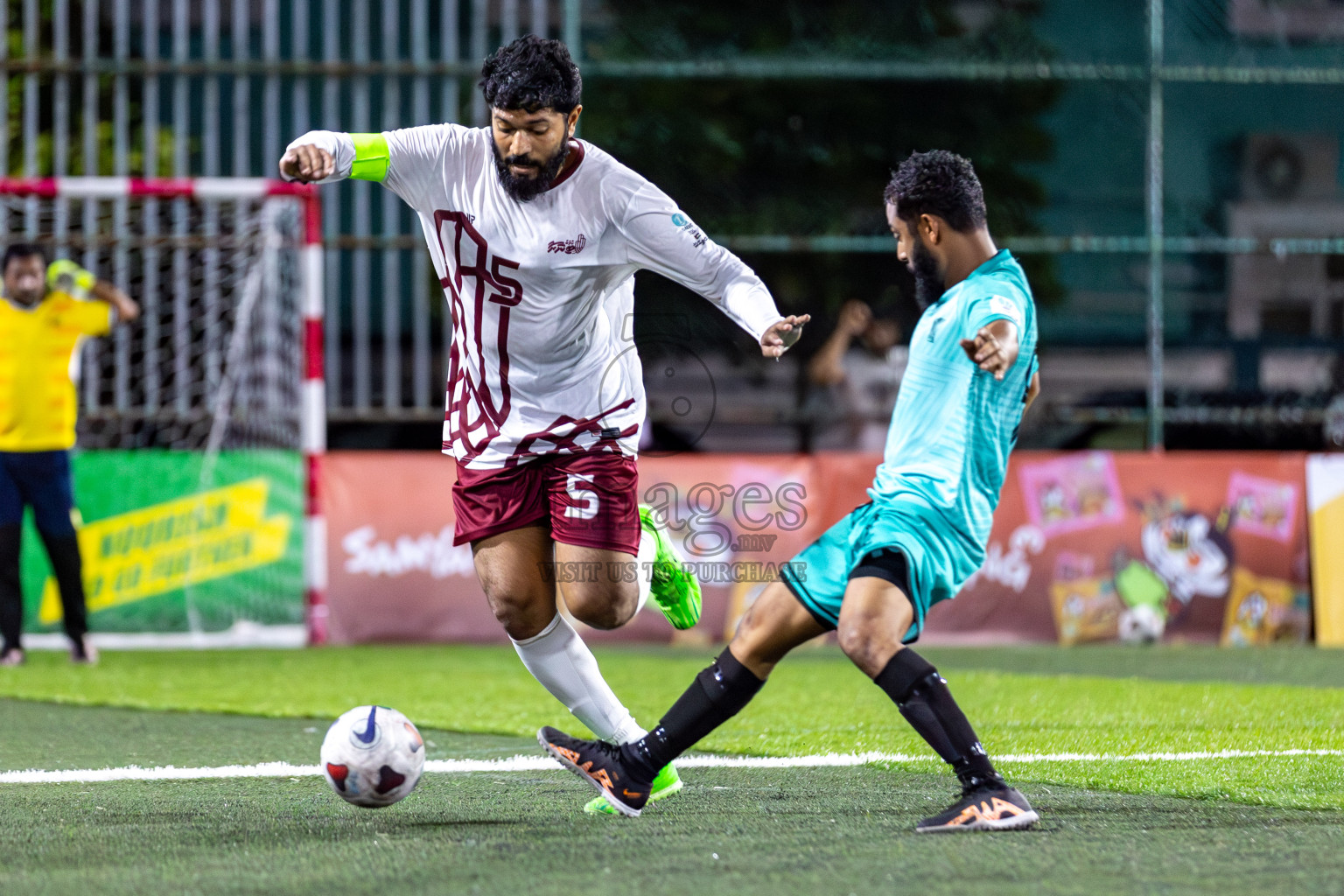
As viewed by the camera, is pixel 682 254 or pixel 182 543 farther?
pixel 182 543

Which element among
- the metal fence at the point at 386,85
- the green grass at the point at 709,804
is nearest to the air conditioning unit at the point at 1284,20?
the metal fence at the point at 386,85

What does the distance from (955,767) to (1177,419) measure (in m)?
8.34

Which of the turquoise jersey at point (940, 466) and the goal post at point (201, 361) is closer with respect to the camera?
the turquoise jersey at point (940, 466)

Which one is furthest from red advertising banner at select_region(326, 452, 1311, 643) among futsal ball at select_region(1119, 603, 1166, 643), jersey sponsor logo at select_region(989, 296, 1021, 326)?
jersey sponsor logo at select_region(989, 296, 1021, 326)

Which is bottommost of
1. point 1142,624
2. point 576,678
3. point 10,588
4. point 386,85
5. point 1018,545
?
point 1142,624

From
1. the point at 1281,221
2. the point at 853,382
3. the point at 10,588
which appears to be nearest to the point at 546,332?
the point at 10,588

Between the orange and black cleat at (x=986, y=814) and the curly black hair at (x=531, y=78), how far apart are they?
2136 millimetres

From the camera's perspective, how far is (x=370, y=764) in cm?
434

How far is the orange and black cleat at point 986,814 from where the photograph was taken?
4.09 m

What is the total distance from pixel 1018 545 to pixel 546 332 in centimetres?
Result: 649

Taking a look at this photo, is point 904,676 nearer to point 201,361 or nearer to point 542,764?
point 542,764

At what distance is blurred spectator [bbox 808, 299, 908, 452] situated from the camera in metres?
12.0

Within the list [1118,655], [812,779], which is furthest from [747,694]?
[1118,655]

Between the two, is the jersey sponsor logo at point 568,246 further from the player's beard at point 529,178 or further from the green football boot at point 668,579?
the green football boot at point 668,579
